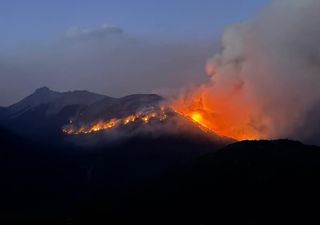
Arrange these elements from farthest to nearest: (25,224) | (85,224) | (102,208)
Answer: (25,224) → (102,208) → (85,224)

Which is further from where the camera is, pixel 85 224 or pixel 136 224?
pixel 136 224

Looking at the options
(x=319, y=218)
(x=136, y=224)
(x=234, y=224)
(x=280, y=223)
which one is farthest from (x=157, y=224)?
(x=319, y=218)

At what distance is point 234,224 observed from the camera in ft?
629

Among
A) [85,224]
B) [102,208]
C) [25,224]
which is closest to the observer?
[85,224]

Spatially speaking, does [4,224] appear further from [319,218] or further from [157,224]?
[319,218]

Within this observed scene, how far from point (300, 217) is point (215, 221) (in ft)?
89.3

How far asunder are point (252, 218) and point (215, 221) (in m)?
12.0

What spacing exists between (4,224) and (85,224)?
9312cm

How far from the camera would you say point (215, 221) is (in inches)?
7805

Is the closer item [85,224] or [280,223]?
[85,224]

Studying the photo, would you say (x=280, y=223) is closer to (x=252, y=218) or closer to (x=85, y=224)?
(x=252, y=218)

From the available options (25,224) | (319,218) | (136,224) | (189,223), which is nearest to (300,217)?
(319,218)

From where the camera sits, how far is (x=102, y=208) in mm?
119688

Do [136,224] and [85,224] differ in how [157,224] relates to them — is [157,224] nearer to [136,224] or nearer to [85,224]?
[136,224]
